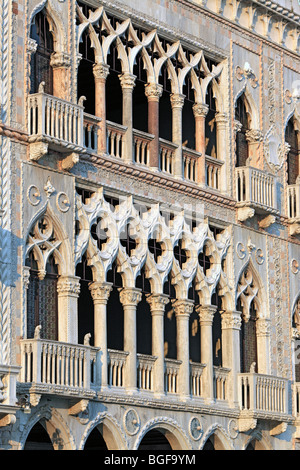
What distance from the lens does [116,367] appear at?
1006 inches

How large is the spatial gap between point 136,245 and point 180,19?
5205mm

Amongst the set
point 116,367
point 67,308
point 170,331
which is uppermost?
point 170,331

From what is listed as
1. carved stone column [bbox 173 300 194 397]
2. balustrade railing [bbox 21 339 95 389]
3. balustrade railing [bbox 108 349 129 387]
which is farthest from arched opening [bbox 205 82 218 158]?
balustrade railing [bbox 21 339 95 389]

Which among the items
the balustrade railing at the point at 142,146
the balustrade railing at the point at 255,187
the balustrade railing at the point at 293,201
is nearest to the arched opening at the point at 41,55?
the balustrade railing at the point at 142,146

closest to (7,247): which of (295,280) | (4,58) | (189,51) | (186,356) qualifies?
(4,58)

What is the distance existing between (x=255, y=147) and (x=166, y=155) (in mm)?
3277

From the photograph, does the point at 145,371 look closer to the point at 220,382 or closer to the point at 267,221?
the point at 220,382

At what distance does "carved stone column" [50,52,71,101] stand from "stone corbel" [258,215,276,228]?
6.77 meters

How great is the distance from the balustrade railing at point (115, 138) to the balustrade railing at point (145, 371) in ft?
13.1

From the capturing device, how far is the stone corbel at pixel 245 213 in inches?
1149

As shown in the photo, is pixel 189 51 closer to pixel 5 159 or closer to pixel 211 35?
pixel 211 35

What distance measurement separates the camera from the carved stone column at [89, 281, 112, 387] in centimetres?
2506

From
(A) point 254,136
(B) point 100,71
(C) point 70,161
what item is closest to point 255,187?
(A) point 254,136

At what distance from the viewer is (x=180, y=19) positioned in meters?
28.4
